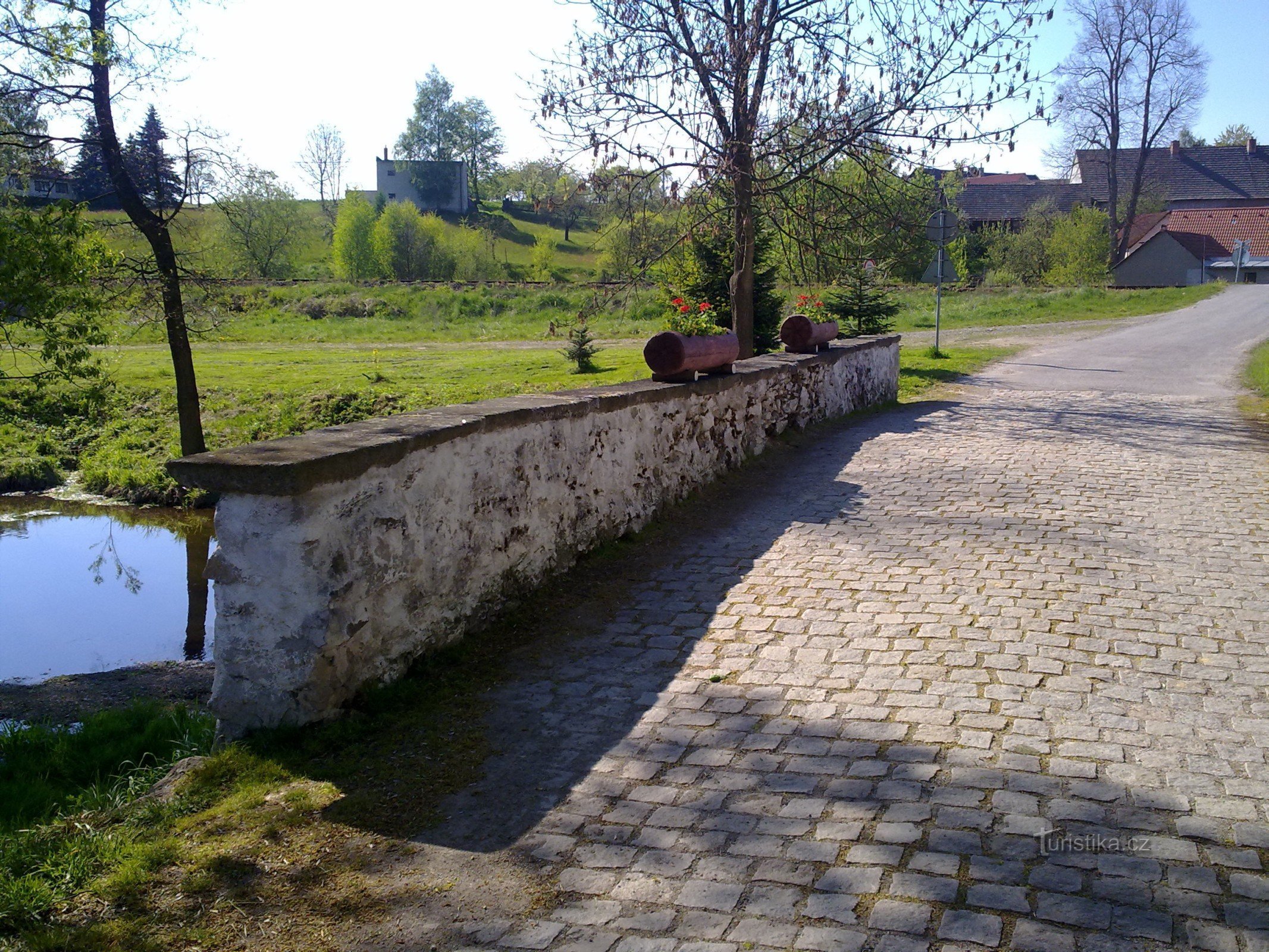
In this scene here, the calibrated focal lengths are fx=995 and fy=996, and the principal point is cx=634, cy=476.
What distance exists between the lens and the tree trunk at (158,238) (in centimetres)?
1495

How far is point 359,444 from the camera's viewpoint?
422cm

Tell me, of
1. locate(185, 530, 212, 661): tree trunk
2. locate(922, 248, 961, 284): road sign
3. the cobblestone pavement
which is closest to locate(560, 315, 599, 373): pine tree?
locate(922, 248, 961, 284): road sign

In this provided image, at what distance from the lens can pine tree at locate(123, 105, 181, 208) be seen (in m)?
15.6

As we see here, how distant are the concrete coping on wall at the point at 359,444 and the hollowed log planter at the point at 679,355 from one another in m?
0.75

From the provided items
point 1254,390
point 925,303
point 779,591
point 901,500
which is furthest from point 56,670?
point 925,303

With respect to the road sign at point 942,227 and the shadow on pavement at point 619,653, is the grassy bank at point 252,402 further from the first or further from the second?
the shadow on pavement at point 619,653

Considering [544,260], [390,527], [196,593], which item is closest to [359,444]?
[390,527]

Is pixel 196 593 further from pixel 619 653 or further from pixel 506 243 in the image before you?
pixel 506 243

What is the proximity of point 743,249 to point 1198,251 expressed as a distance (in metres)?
55.7

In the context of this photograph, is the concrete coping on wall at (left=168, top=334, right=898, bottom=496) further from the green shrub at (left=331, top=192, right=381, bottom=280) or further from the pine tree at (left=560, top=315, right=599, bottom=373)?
the green shrub at (left=331, top=192, right=381, bottom=280)

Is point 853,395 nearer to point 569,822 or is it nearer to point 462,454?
point 462,454

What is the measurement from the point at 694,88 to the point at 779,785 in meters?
11.4

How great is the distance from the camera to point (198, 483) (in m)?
3.89

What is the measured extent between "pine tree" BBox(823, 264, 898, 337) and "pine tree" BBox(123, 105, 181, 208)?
37.8 feet
